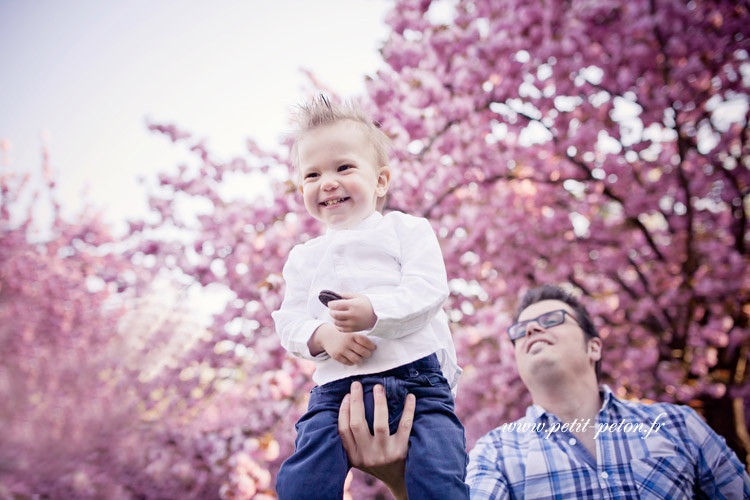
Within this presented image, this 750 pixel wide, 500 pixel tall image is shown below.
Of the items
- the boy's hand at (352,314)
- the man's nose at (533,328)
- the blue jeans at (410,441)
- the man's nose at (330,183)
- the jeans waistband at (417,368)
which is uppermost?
the man's nose at (330,183)

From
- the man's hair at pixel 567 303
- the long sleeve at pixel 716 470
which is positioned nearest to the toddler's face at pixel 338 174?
the man's hair at pixel 567 303

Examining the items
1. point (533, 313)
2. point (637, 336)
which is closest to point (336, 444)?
point (533, 313)

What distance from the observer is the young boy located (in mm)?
1304

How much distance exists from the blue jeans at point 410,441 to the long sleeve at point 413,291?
0.18 meters

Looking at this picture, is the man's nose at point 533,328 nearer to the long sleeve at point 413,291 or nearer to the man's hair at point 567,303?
the man's hair at point 567,303

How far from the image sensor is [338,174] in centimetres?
154

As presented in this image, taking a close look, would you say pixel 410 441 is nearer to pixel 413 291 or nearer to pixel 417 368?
pixel 417 368

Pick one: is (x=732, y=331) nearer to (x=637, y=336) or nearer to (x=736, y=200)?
(x=637, y=336)

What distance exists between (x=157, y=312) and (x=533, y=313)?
26.1 ft

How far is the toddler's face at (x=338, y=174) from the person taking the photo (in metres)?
1.53

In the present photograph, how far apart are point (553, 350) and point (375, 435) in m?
1.37

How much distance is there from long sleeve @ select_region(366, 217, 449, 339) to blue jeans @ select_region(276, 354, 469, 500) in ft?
0.60

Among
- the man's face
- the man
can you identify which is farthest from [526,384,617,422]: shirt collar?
the man's face

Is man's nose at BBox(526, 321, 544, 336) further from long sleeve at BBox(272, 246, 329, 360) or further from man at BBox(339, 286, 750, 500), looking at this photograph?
long sleeve at BBox(272, 246, 329, 360)
